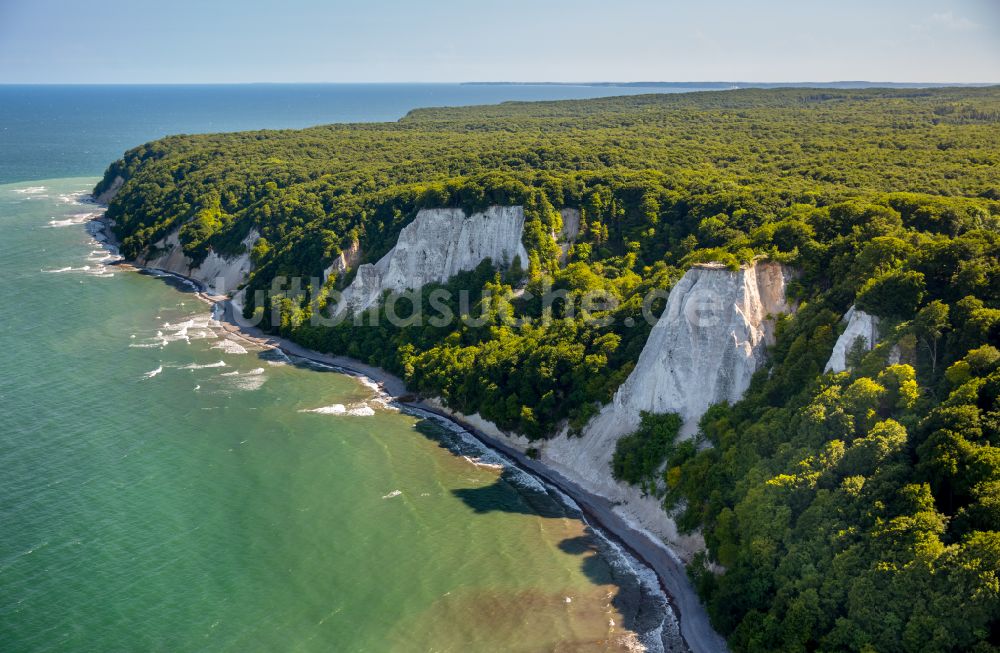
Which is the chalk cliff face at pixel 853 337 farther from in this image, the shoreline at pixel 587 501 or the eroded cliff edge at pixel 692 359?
the shoreline at pixel 587 501

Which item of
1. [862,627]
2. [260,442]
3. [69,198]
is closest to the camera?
[862,627]

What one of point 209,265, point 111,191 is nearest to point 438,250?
point 209,265

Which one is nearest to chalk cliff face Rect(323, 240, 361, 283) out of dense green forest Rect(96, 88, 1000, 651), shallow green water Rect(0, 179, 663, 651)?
dense green forest Rect(96, 88, 1000, 651)

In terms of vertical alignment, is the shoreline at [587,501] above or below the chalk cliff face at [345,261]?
below

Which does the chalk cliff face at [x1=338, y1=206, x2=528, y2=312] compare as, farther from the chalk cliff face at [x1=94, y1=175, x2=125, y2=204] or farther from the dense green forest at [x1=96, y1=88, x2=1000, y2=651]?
the chalk cliff face at [x1=94, y1=175, x2=125, y2=204]

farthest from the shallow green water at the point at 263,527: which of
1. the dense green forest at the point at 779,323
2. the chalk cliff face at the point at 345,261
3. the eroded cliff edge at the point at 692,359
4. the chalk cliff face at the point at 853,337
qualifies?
the chalk cliff face at the point at 853,337

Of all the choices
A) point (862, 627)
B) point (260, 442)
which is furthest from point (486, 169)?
point (862, 627)

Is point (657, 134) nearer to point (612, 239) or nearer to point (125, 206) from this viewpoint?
point (612, 239)
